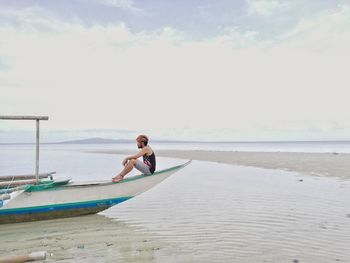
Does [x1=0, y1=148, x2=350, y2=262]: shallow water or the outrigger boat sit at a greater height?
the outrigger boat

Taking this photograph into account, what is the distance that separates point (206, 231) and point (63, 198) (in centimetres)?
463

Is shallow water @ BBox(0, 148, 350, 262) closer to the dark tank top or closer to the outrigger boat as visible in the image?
the outrigger boat

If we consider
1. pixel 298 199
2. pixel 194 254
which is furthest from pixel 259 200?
pixel 194 254

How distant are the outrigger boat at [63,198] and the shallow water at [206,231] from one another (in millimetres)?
300

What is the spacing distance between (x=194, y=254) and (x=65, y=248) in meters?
2.91

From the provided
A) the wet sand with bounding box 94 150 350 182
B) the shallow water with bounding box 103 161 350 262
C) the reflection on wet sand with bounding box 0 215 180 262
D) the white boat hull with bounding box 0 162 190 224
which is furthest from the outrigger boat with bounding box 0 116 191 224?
the wet sand with bounding box 94 150 350 182

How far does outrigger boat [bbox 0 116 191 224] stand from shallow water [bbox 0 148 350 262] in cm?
30

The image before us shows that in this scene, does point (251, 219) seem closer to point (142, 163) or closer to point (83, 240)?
point (142, 163)

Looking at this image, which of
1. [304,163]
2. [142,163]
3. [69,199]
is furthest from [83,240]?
[304,163]

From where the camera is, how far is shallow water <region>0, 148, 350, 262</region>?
21.4ft

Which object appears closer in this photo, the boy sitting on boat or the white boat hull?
the white boat hull

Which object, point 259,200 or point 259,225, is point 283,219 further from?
Result: point 259,200

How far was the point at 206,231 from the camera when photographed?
8.16 meters

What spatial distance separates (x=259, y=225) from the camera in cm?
859
